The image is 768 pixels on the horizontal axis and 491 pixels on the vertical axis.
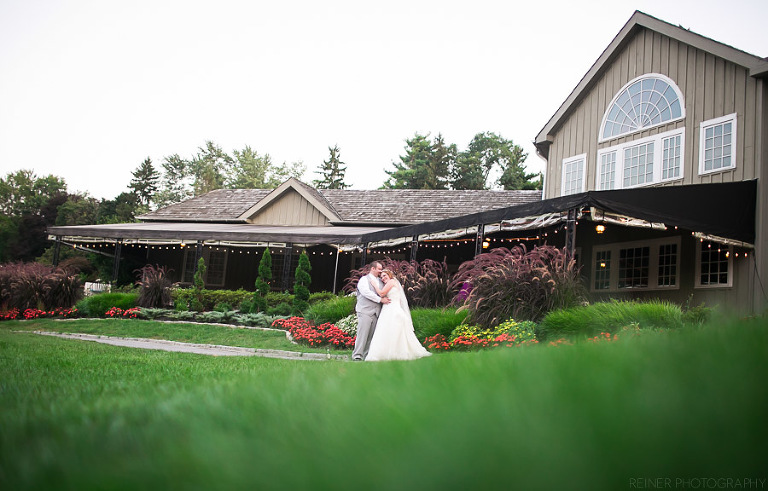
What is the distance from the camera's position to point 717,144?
13.7 meters

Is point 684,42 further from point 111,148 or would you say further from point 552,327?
point 111,148

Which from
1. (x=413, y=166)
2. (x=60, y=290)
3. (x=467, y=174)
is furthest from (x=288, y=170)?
(x=60, y=290)

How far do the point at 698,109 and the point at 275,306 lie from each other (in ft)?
45.1

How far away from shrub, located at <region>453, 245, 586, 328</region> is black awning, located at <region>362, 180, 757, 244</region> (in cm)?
146

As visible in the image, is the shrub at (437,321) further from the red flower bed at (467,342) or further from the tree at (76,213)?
the tree at (76,213)

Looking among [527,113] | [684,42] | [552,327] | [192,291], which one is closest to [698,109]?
[684,42]

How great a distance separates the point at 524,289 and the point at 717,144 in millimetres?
7330

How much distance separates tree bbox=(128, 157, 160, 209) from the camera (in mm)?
56812

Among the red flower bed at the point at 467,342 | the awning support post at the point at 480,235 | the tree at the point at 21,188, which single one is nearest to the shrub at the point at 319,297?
the awning support post at the point at 480,235

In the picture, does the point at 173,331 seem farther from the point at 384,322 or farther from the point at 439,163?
the point at 439,163

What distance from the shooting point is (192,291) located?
19688mm

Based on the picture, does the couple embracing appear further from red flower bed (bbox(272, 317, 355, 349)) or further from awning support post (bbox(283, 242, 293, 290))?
awning support post (bbox(283, 242, 293, 290))

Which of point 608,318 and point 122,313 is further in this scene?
point 122,313

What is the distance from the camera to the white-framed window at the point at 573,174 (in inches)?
680
